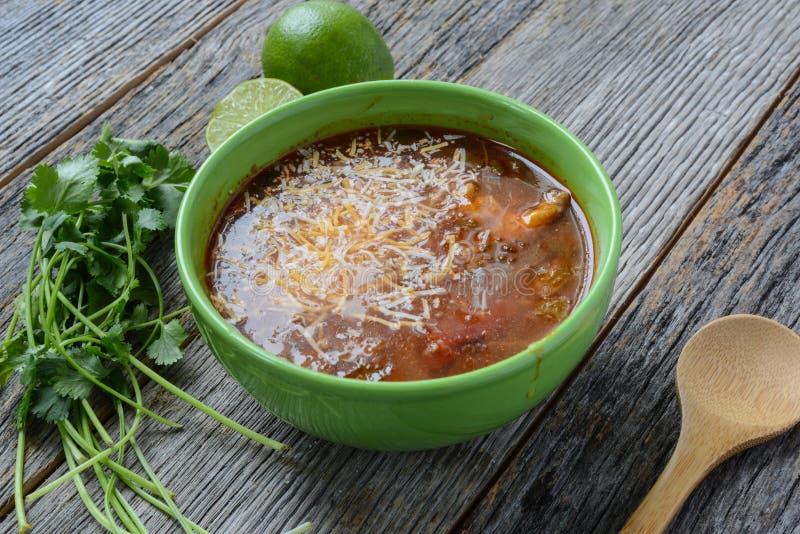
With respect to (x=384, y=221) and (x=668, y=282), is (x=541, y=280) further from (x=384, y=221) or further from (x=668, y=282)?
(x=668, y=282)

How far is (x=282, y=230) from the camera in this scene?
143cm

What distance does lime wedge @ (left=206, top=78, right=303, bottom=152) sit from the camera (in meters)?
1.79

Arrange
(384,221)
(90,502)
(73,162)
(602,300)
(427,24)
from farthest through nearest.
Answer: (427,24), (73,162), (384,221), (90,502), (602,300)

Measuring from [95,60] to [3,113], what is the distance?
0.26 m

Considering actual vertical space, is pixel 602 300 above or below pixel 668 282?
above

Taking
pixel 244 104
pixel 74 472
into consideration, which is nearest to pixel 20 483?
pixel 74 472

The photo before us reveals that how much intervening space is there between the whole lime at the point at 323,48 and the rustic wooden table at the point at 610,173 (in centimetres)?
24

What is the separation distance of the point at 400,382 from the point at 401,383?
0.01 meters

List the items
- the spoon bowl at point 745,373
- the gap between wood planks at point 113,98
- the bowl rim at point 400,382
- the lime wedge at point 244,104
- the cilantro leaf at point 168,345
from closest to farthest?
the bowl rim at point 400,382
the spoon bowl at point 745,373
the cilantro leaf at point 168,345
the lime wedge at point 244,104
the gap between wood planks at point 113,98

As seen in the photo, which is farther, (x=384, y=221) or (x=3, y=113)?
(x=3, y=113)

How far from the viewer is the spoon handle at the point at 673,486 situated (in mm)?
1255

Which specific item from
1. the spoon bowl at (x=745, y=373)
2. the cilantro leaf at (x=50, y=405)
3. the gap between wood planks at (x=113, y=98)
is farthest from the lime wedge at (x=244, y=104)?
the spoon bowl at (x=745, y=373)

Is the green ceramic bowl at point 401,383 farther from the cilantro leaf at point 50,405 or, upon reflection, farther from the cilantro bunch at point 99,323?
the cilantro leaf at point 50,405

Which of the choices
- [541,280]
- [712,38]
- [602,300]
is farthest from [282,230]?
[712,38]
